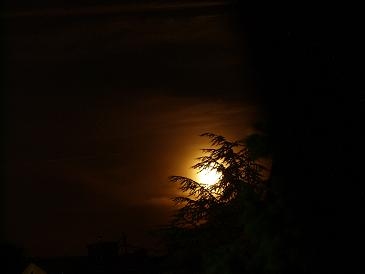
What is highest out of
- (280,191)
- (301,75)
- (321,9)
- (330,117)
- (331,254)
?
(321,9)

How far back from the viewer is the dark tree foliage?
1276 centimetres

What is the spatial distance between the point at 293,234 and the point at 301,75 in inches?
166

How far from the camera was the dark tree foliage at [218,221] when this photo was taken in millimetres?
12758

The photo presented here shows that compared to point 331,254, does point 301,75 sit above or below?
above

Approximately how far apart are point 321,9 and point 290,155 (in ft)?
13.2

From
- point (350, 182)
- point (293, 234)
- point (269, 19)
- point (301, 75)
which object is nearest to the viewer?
point (293, 234)

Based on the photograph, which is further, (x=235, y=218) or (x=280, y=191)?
(x=235, y=218)

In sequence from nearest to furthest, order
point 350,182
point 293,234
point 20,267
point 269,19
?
1. point 293,234
2. point 350,182
3. point 269,19
4. point 20,267

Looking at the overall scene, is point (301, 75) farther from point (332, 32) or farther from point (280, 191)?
point (280, 191)

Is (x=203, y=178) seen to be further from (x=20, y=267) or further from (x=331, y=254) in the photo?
(x=20, y=267)

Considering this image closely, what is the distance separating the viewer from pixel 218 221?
15.5 metres

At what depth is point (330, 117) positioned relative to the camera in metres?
13.7

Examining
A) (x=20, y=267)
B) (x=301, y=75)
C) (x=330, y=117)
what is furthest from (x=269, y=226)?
(x=20, y=267)

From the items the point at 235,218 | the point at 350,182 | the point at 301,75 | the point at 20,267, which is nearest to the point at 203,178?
the point at 235,218
